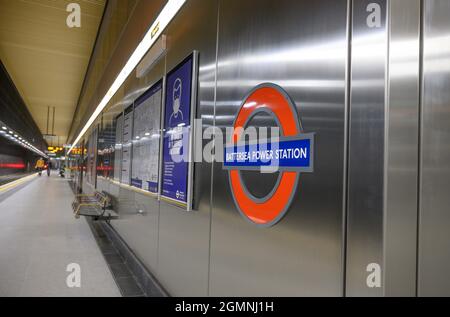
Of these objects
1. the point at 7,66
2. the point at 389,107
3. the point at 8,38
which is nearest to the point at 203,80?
the point at 389,107

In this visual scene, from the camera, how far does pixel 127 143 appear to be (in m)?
4.57

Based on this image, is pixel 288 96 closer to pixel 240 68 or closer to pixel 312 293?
pixel 240 68

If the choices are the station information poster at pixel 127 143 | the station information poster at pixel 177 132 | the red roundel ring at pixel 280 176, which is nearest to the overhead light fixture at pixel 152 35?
the station information poster at pixel 177 132

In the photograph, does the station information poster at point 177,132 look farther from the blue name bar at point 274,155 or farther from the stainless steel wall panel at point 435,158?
the stainless steel wall panel at point 435,158

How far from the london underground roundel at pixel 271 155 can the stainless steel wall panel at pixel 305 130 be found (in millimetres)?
36

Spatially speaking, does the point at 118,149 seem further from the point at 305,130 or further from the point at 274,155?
the point at 305,130

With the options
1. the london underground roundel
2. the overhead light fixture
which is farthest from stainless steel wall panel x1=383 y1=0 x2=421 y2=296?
the overhead light fixture

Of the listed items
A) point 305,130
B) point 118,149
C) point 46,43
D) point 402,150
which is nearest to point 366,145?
point 402,150

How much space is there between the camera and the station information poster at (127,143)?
14.5 feet

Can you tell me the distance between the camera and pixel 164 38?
3086mm

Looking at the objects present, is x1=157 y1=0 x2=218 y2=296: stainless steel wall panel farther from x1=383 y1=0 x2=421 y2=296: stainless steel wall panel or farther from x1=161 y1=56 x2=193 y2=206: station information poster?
x1=383 y1=0 x2=421 y2=296: stainless steel wall panel

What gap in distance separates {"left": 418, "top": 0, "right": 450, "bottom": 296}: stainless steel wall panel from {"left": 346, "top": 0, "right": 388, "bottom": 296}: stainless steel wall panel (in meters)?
0.13

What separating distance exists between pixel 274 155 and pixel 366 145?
0.45m

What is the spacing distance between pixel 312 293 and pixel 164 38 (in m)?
2.73
